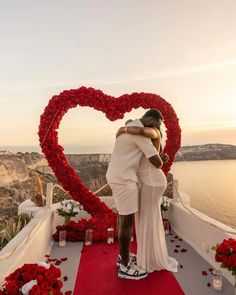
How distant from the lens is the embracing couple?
3.46 m

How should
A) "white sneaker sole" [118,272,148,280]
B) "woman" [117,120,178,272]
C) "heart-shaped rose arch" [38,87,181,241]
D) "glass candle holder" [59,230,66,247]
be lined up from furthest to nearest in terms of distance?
1. "heart-shaped rose arch" [38,87,181,241]
2. "glass candle holder" [59,230,66,247]
3. "woman" [117,120,178,272]
4. "white sneaker sole" [118,272,148,280]

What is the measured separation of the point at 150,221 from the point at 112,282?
810mm

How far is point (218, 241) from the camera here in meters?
3.69

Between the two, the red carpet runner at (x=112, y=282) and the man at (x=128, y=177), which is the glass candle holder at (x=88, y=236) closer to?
the red carpet runner at (x=112, y=282)

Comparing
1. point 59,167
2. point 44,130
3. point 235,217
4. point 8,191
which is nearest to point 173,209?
point 235,217

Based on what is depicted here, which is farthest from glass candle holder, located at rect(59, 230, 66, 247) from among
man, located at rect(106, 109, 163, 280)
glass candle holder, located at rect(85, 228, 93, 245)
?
man, located at rect(106, 109, 163, 280)

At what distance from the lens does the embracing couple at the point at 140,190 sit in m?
3.46

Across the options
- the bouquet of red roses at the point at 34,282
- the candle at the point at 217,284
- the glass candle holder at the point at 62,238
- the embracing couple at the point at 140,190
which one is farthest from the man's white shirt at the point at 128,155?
the glass candle holder at the point at 62,238

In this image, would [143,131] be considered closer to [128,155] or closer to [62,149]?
[128,155]

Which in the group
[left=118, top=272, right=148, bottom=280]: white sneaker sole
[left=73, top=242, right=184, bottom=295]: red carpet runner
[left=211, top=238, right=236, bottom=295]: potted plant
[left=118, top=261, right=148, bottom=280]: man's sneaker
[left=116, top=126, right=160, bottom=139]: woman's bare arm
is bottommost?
[left=73, top=242, right=184, bottom=295]: red carpet runner

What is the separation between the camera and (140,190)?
359 cm

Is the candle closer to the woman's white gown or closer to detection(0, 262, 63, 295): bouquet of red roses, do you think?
the woman's white gown

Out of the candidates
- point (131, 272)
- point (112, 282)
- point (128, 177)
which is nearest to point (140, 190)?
point (128, 177)

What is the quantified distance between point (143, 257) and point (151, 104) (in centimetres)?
281
